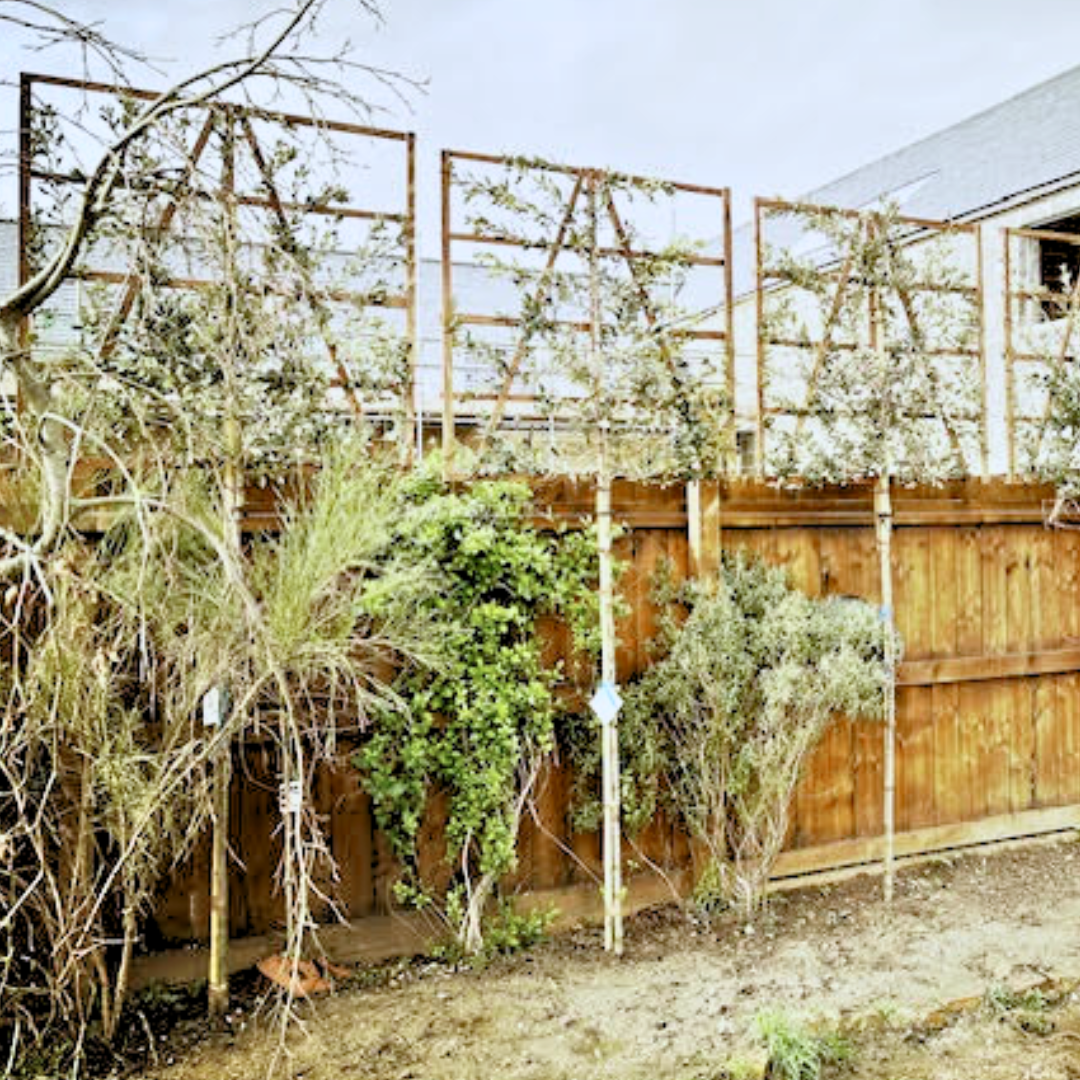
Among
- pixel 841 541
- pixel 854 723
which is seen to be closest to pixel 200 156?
pixel 841 541

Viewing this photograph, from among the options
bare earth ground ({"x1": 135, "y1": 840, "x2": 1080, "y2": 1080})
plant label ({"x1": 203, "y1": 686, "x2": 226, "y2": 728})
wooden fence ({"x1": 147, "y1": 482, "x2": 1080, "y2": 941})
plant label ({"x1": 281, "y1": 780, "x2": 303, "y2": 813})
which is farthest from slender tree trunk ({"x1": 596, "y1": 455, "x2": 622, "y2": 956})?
plant label ({"x1": 203, "y1": 686, "x2": 226, "y2": 728})

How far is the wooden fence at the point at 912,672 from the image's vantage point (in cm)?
425

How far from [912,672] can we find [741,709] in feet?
4.04

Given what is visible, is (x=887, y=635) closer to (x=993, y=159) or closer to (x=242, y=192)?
(x=242, y=192)

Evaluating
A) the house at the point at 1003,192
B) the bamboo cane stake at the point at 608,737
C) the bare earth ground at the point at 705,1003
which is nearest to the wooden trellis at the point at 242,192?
the bamboo cane stake at the point at 608,737

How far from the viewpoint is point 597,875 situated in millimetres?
4336

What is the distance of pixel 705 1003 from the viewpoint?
3533 millimetres

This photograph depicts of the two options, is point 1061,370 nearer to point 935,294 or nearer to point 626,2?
point 935,294

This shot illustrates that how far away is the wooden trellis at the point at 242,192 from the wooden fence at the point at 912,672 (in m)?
1.16

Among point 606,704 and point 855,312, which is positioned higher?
point 855,312

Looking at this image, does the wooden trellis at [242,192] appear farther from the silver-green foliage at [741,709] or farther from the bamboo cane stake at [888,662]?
the bamboo cane stake at [888,662]

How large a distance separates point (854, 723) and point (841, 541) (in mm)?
862

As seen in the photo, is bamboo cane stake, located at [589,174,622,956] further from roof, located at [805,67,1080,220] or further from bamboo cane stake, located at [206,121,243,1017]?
roof, located at [805,67,1080,220]

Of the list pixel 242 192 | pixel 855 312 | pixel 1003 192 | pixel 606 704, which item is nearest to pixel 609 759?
pixel 606 704
